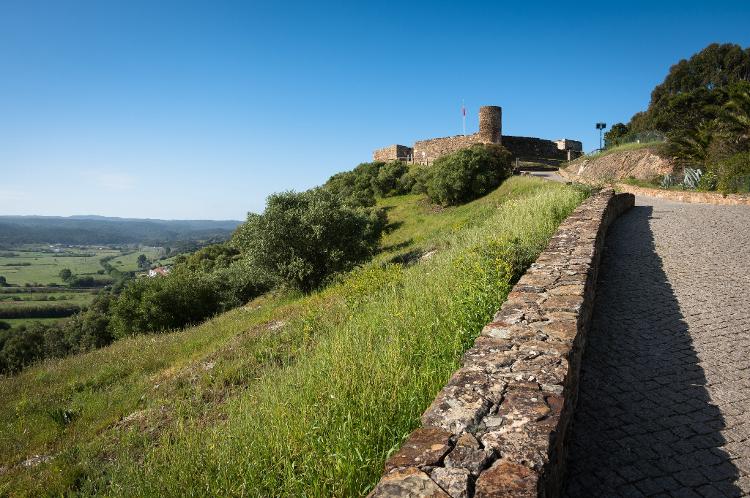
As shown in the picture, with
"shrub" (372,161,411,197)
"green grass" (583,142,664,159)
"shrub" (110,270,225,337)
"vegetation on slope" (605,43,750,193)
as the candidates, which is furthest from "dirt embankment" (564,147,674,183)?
"shrub" (110,270,225,337)

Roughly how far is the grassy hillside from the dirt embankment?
17.5 metres

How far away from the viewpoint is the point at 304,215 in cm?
1742

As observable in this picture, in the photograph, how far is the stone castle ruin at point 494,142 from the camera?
133 ft

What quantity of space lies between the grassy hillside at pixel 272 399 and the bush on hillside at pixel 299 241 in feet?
21.2

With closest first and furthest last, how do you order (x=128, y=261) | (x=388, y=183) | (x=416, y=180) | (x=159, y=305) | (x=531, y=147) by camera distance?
(x=159, y=305), (x=416, y=180), (x=388, y=183), (x=531, y=147), (x=128, y=261)

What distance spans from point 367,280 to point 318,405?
5.32 metres

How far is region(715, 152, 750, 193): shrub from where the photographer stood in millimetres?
14594

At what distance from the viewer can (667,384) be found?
12.7 ft

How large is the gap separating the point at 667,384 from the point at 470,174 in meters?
25.8

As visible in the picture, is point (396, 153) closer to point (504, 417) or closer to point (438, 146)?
point (438, 146)

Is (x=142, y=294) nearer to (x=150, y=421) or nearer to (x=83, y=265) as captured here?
(x=150, y=421)

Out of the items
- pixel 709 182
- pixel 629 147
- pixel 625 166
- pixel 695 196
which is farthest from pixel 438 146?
pixel 695 196

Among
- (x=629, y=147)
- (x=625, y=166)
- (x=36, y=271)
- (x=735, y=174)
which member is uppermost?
(x=629, y=147)

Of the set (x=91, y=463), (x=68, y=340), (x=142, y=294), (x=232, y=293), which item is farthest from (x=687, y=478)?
(x=68, y=340)
